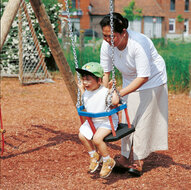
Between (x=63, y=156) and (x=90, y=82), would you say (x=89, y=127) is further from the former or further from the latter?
(x=63, y=156)

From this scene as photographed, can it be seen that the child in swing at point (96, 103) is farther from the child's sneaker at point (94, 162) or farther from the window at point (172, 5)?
the window at point (172, 5)

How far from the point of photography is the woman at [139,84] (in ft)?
9.43

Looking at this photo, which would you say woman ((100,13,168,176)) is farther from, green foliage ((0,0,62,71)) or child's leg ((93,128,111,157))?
green foliage ((0,0,62,71))

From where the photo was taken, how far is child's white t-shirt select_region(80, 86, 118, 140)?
2.93 meters

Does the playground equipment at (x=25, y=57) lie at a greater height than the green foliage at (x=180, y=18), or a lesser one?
greater

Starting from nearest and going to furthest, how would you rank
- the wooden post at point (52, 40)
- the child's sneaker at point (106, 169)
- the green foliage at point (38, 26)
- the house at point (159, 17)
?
the child's sneaker at point (106, 169) < the wooden post at point (52, 40) < the green foliage at point (38, 26) < the house at point (159, 17)

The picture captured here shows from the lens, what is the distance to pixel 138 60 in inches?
113

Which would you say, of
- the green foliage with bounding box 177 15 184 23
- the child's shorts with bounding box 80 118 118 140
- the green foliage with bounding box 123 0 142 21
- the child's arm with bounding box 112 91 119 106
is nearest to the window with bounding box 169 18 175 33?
the green foliage with bounding box 177 15 184 23

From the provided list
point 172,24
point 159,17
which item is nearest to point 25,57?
point 159,17

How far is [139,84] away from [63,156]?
65.2 inches

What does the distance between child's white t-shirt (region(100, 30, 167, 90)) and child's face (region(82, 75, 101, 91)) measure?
0.32 m

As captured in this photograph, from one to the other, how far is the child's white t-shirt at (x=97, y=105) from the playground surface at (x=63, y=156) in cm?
57

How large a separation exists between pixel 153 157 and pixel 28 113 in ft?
10.3

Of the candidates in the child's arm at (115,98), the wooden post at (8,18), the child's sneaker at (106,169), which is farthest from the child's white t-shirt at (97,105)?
the wooden post at (8,18)
